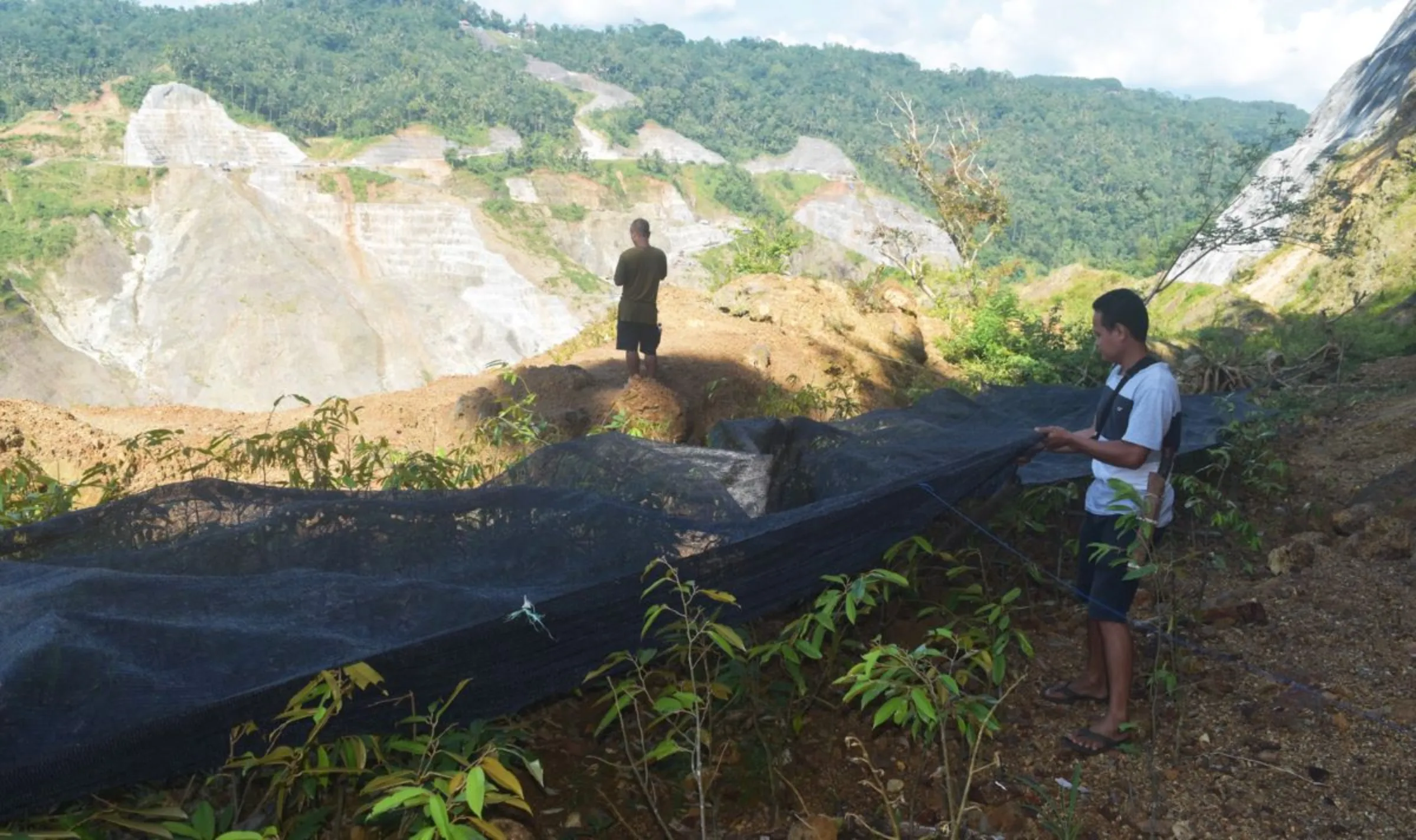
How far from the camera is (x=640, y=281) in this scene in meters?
6.61

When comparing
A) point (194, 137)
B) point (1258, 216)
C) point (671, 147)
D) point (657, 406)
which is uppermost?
point (1258, 216)

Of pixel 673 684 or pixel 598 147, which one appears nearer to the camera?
pixel 673 684

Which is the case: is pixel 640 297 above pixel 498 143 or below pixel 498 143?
above

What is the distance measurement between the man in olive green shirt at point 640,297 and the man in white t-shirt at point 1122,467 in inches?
150

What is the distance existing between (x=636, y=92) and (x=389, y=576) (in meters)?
82.1

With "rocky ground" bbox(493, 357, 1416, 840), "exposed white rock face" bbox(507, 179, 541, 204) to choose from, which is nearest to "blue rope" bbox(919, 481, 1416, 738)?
"rocky ground" bbox(493, 357, 1416, 840)

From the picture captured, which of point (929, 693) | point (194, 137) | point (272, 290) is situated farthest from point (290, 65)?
point (929, 693)

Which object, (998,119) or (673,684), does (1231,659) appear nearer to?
(673,684)

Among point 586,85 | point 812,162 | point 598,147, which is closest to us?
point 598,147

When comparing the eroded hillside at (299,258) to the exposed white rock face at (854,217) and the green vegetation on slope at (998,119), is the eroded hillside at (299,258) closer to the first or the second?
the exposed white rock face at (854,217)

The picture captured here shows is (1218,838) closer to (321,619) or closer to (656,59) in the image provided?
(321,619)

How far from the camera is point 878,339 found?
33.9 feet

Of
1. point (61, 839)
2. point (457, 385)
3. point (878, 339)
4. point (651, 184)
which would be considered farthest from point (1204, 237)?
point (651, 184)

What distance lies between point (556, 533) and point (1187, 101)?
440ft
